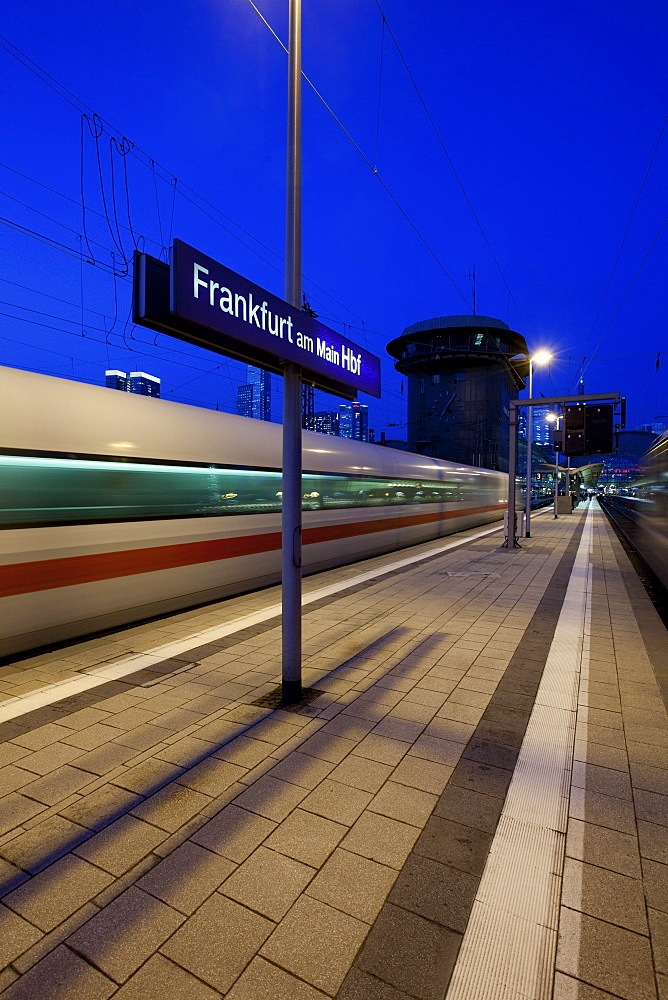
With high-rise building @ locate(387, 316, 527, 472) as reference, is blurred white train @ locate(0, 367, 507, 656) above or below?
below

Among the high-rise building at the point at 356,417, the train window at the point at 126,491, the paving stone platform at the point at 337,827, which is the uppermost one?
the high-rise building at the point at 356,417

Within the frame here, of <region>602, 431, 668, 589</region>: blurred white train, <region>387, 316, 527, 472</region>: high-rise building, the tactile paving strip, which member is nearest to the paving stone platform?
the tactile paving strip

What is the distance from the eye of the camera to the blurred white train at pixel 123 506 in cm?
442

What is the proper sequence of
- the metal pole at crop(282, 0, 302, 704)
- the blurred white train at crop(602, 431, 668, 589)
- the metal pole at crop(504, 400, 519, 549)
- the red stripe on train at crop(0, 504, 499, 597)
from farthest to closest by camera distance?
the metal pole at crop(504, 400, 519, 549) < the blurred white train at crop(602, 431, 668, 589) < the red stripe on train at crop(0, 504, 499, 597) < the metal pole at crop(282, 0, 302, 704)

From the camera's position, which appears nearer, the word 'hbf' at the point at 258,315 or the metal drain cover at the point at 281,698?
the word 'hbf' at the point at 258,315

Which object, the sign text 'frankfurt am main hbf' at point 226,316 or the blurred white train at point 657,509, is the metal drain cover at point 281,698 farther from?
the blurred white train at point 657,509

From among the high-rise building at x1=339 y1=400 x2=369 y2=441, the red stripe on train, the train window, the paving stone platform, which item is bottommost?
the paving stone platform

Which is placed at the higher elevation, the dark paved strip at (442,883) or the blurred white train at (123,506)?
the blurred white train at (123,506)

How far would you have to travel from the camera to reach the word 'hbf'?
2730 millimetres

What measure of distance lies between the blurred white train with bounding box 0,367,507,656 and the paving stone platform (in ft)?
2.34

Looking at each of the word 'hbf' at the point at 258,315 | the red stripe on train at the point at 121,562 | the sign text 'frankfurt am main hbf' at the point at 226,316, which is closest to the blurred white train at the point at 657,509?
the red stripe on train at the point at 121,562

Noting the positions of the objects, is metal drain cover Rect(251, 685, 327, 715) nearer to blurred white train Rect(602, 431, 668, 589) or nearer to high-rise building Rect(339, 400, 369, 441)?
high-rise building Rect(339, 400, 369, 441)

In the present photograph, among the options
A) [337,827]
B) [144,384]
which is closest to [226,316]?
[337,827]

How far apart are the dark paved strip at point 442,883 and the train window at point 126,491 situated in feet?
13.3
